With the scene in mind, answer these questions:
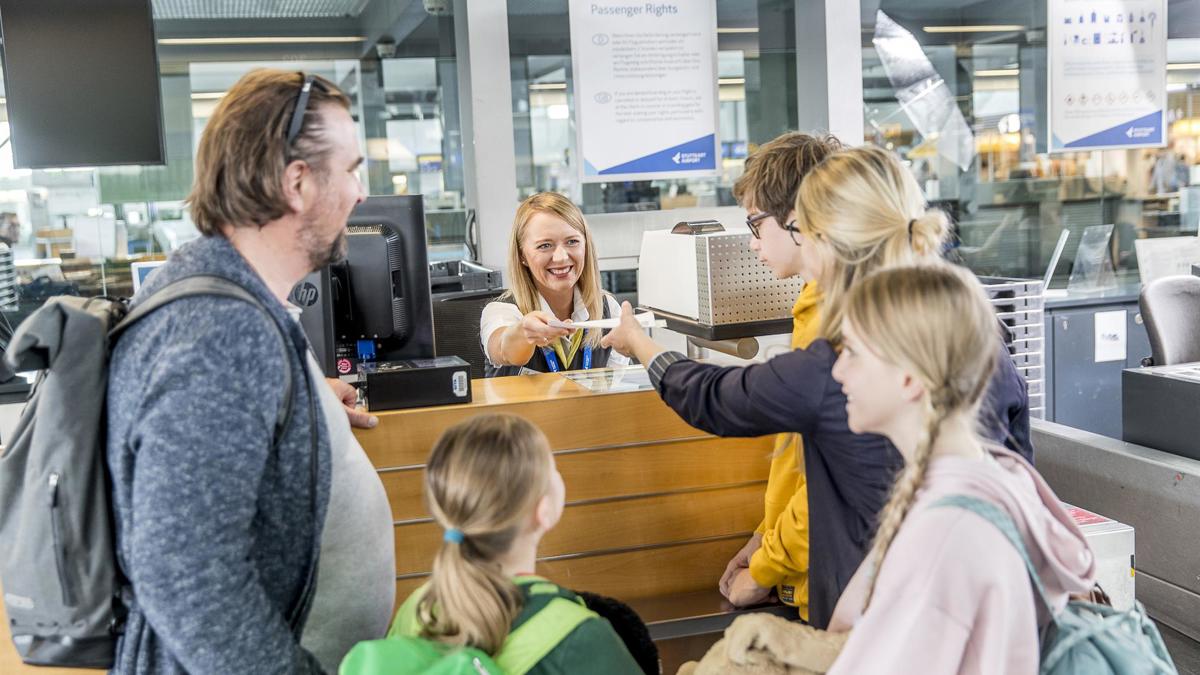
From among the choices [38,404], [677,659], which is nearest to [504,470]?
[38,404]

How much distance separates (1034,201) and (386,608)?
20.2 feet

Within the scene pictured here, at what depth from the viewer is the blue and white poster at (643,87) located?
5.51 m

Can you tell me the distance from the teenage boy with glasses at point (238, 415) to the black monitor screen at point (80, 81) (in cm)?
357

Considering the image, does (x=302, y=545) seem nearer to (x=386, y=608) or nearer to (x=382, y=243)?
(x=386, y=608)

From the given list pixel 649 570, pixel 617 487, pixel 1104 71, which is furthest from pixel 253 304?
pixel 1104 71

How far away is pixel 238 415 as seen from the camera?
132cm

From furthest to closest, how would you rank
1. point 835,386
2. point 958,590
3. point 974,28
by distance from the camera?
1. point 974,28
2. point 835,386
3. point 958,590

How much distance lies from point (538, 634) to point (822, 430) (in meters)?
0.66

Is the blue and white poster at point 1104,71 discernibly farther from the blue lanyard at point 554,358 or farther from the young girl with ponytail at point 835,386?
the young girl with ponytail at point 835,386

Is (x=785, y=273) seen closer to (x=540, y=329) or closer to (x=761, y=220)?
(x=761, y=220)

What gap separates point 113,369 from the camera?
53.7 inches

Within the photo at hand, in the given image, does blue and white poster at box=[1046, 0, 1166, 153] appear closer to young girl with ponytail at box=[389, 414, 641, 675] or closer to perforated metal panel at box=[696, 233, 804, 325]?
perforated metal panel at box=[696, 233, 804, 325]

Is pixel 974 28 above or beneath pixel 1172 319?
above

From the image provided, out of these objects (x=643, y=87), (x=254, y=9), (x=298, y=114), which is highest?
(x=254, y=9)
